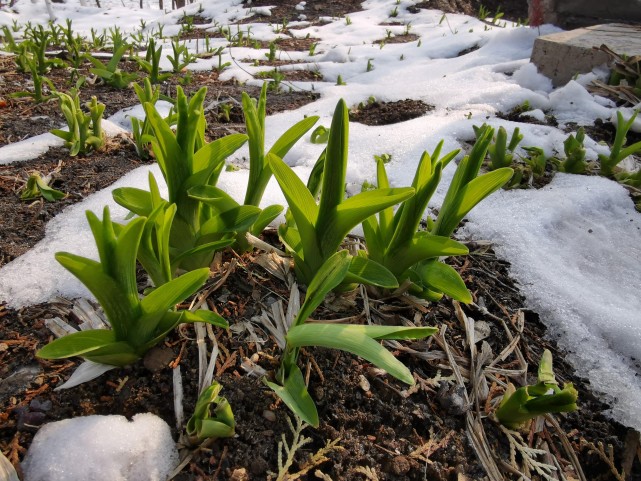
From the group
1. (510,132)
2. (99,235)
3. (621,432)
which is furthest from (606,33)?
(99,235)

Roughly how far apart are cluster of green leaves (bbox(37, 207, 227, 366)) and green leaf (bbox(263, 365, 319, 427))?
18 centimetres

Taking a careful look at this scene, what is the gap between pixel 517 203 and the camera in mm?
1794

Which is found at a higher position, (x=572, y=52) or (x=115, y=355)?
(x=572, y=52)

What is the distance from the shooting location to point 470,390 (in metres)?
1.11

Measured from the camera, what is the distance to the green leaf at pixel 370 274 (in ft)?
3.60

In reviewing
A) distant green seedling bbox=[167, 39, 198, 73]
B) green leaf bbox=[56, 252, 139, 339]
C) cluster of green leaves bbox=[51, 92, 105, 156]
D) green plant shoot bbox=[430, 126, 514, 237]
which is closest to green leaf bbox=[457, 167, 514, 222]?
green plant shoot bbox=[430, 126, 514, 237]

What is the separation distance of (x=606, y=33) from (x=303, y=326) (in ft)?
12.4

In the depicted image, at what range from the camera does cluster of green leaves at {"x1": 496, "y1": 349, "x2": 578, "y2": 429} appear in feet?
3.13

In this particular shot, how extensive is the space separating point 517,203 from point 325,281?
115 cm

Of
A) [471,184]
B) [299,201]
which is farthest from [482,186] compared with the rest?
[299,201]

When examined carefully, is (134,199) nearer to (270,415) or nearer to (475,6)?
(270,415)

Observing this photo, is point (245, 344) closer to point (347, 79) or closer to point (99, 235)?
point (99, 235)

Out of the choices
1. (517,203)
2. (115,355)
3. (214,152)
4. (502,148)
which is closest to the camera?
(115,355)

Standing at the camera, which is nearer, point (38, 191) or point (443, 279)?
point (443, 279)
